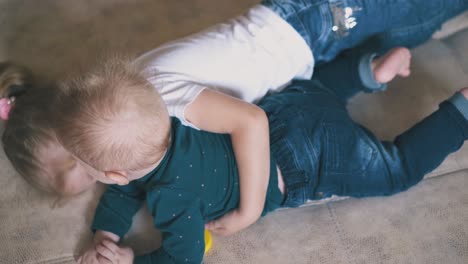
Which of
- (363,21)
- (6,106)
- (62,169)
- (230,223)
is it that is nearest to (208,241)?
(230,223)

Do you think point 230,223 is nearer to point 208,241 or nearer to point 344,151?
point 208,241

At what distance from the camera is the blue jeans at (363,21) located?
1.06 meters

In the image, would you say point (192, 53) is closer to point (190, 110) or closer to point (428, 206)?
point (190, 110)

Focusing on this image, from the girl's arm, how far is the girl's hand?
0.20m

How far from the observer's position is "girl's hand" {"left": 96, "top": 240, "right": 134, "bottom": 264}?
0.90 meters

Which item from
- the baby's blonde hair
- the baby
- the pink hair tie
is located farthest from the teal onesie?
the pink hair tie

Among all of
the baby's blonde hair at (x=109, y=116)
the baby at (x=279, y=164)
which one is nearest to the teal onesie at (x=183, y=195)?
the baby at (x=279, y=164)

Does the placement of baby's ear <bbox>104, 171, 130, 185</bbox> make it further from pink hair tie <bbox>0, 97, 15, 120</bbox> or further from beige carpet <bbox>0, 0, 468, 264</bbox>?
pink hair tie <bbox>0, 97, 15, 120</bbox>

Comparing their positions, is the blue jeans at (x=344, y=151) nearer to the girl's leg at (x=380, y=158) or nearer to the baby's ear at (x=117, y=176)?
the girl's leg at (x=380, y=158)

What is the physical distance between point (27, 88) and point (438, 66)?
88 centimetres

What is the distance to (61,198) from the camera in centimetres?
97

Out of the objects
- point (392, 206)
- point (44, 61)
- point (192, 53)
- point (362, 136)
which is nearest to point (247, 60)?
point (192, 53)

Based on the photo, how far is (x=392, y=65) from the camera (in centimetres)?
104

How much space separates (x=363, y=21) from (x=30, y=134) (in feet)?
2.31
